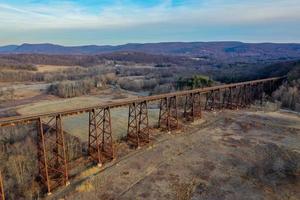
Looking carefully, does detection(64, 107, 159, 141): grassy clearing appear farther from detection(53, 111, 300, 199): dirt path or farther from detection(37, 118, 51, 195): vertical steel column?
detection(37, 118, 51, 195): vertical steel column

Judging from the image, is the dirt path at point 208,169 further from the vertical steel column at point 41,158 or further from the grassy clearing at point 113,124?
the grassy clearing at point 113,124

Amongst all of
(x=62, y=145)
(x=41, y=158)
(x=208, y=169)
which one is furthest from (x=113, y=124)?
(x=208, y=169)

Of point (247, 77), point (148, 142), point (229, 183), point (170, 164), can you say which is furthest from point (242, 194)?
point (247, 77)

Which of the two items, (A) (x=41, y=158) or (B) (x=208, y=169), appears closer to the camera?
(A) (x=41, y=158)

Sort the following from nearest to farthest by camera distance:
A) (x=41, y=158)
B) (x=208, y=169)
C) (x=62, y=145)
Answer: (x=62, y=145) → (x=41, y=158) → (x=208, y=169)

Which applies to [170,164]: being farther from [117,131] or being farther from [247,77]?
[247,77]

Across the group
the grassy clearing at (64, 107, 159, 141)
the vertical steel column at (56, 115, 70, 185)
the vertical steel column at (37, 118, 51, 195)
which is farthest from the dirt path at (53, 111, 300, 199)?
the grassy clearing at (64, 107, 159, 141)

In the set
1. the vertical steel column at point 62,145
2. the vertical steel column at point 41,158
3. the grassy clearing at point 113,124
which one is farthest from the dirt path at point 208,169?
the grassy clearing at point 113,124

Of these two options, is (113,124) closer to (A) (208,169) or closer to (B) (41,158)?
(B) (41,158)
